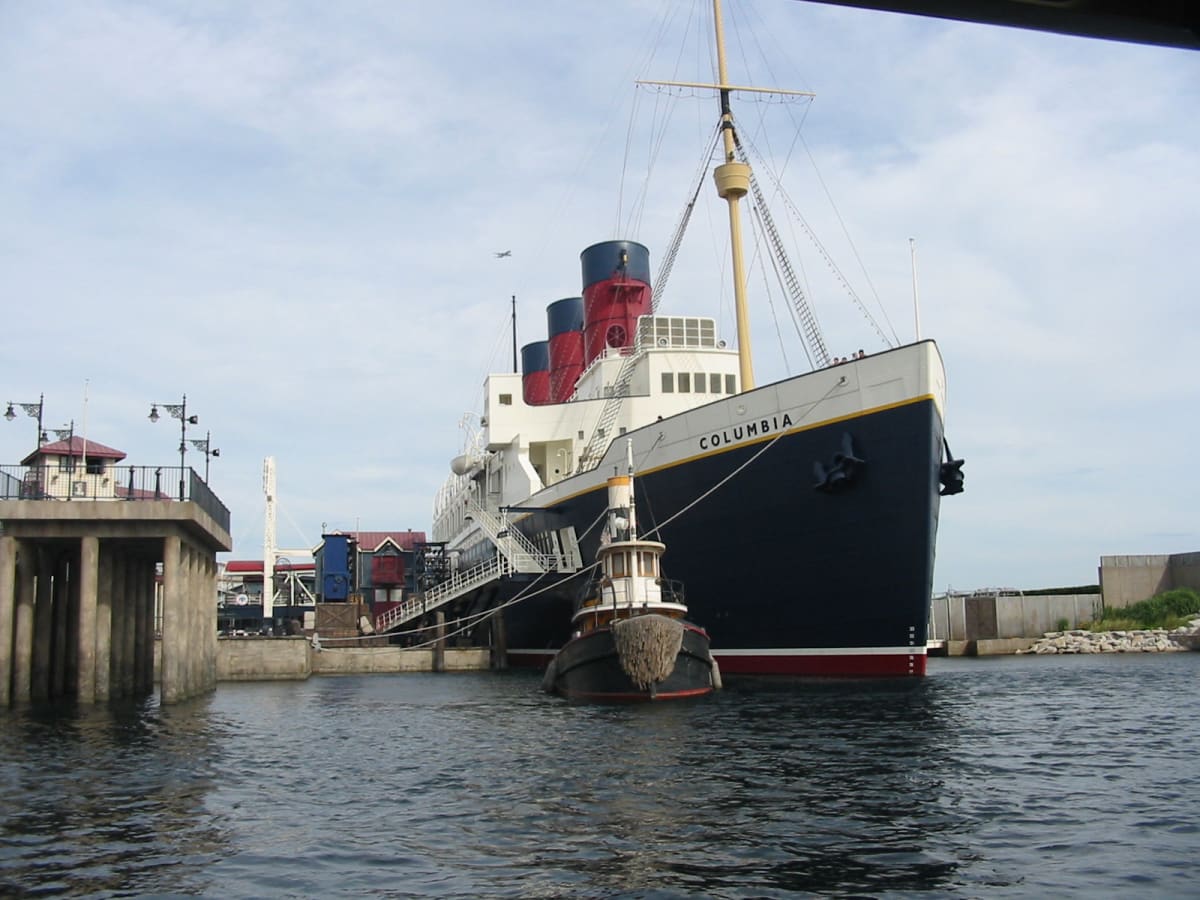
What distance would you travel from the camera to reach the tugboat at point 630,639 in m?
25.7

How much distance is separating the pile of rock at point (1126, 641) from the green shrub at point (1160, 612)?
5.16ft

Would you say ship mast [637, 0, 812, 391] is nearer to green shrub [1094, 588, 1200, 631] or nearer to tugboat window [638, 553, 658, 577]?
tugboat window [638, 553, 658, 577]

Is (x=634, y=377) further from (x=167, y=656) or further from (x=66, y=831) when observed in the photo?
(x=66, y=831)

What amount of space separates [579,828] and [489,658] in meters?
33.6

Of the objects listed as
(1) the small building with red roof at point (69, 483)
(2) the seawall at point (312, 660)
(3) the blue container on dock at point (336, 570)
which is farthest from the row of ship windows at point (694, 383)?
(3) the blue container on dock at point (336, 570)

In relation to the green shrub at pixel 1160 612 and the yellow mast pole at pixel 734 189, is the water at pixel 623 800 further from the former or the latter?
the green shrub at pixel 1160 612

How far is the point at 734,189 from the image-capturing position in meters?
35.5

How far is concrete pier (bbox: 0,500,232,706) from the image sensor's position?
85.5 feet

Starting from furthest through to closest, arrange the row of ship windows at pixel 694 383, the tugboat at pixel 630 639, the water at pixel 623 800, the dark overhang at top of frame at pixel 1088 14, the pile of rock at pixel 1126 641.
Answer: the pile of rock at pixel 1126 641 → the row of ship windows at pixel 694 383 → the tugboat at pixel 630 639 → the water at pixel 623 800 → the dark overhang at top of frame at pixel 1088 14

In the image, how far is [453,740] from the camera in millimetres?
21469

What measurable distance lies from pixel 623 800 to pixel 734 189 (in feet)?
81.9

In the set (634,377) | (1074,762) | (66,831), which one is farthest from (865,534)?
(66,831)

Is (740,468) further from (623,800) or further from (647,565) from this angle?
(623,800)

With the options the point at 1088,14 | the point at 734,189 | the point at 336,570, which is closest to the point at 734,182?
the point at 734,189
